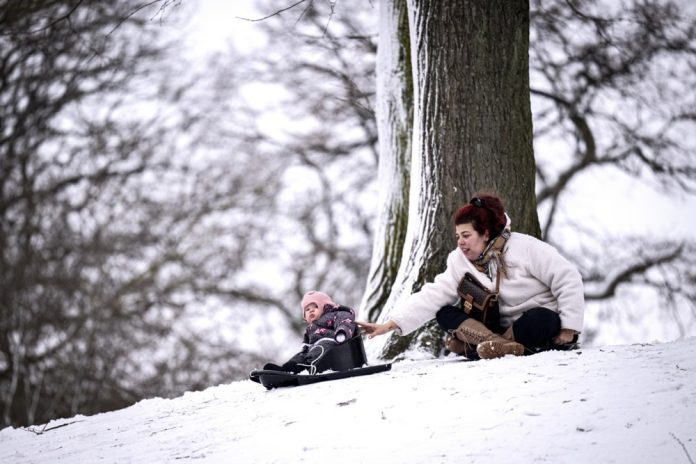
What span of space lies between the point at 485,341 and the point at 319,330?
98 cm

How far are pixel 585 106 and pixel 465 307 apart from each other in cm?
839

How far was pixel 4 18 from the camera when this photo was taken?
748 centimetres

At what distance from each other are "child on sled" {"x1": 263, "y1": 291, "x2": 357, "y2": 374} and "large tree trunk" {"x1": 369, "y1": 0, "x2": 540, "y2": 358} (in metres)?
0.53

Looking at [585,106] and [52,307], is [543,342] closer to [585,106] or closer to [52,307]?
[585,106]

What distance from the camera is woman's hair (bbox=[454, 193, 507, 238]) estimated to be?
3988 millimetres

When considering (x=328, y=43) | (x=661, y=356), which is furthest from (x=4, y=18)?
(x=661, y=356)

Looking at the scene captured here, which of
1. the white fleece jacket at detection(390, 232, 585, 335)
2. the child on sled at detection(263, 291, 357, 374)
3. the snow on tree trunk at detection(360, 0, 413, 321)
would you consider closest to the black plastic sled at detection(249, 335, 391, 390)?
the child on sled at detection(263, 291, 357, 374)

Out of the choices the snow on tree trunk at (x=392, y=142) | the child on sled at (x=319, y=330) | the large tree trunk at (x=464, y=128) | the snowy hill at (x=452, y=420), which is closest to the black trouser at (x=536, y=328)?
the snowy hill at (x=452, y=420)

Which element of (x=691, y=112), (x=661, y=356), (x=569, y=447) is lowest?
(x=569, y=447)

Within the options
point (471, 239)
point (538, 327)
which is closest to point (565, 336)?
point (538, 327)

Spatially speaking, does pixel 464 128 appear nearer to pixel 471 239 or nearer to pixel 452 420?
pixel 471 239

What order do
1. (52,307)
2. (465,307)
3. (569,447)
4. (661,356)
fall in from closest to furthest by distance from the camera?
1. (569,447)
2. (661,356)
3. (465,307)
4. (52,307)

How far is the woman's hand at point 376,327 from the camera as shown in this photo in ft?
13.1

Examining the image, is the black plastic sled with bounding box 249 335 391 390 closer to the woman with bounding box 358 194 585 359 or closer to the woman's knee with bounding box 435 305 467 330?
the woman with bounding box 358 194 585 359
